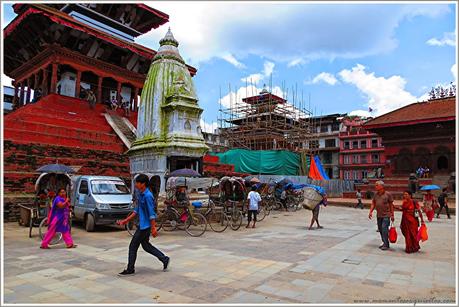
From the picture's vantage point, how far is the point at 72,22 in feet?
74.3

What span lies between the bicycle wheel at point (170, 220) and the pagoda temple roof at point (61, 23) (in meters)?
17.0

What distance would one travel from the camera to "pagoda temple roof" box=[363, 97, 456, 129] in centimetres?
2883

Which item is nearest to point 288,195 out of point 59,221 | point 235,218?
point 235,218

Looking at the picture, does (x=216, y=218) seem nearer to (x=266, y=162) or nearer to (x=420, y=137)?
(x=266, y=162)

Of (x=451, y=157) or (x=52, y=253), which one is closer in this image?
(x=52, y=253)

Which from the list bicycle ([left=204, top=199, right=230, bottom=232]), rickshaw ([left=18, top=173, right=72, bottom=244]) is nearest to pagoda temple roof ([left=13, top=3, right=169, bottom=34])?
rickshaw ([left=18, top=173, right=72, bottom=244])

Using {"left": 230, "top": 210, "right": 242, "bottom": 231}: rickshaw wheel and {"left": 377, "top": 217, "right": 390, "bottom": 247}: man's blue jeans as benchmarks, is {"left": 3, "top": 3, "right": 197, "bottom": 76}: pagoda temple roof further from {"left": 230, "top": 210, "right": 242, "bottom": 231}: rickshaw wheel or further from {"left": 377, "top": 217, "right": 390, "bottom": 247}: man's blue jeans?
{"left": 377, "top": 217, "right": 390, "bottom": 247}: man's blue jeans

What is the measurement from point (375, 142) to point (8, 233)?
52242mm

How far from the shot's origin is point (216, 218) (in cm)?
1266

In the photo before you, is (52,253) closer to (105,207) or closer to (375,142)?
(105,207)

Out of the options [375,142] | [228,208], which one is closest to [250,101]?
[375,142]

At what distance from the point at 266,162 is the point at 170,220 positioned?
20908 mm

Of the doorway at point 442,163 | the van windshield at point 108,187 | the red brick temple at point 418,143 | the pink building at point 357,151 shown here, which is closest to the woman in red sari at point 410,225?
the van windshield at point 108,187

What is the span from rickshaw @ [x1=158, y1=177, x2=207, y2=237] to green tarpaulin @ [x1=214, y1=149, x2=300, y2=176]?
20.2 m
